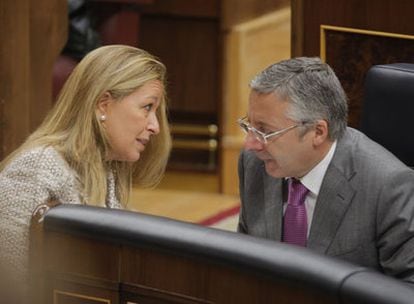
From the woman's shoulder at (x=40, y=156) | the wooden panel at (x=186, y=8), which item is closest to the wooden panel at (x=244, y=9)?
the wooden panel at (x=186, y=8)

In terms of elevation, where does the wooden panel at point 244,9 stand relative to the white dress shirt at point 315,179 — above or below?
above

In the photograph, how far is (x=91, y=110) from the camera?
1589 millimetres

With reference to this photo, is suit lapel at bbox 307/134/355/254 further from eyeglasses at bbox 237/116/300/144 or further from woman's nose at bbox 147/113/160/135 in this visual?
woman's nose at bbox 147/113/160/135

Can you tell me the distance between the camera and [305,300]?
96 centimetres

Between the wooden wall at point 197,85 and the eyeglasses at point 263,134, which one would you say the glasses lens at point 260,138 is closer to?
the eyeglasses at point 263,134

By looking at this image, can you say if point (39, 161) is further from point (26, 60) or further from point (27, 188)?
point (26, 60)

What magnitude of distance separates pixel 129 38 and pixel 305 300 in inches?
85.1

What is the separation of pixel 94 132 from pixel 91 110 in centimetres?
3

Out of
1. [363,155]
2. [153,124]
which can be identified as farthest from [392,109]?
[153,124]

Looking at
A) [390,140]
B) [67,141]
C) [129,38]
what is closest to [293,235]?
[390,140]

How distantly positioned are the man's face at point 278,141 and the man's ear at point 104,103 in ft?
0.93

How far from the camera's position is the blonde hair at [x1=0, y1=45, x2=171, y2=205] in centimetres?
157

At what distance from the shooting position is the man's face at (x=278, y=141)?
1.38 metres

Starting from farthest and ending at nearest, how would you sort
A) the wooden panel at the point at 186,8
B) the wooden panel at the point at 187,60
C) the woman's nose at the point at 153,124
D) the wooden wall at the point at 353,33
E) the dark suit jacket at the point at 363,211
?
the wooden panel at the point at 187,60 < the wooden panel at the point at 186,8 < the wooden wall at the point at 353,33 < the woman's nose at the point at 153,124 < the dark suit jacket at the point at 363,211
